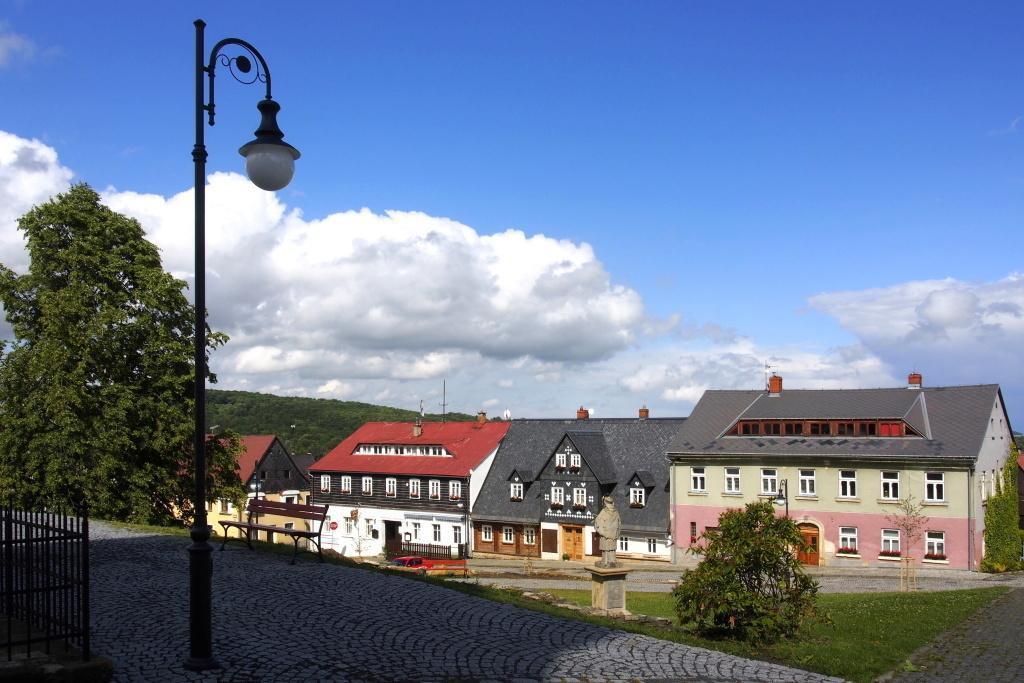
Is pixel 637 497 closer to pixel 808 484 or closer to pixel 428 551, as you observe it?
pixel 808 484

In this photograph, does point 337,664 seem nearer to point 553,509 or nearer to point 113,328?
point 113,328

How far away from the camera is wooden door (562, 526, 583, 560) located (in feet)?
155

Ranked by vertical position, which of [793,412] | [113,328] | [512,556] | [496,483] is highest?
[113,328]

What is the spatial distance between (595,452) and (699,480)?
729 cm

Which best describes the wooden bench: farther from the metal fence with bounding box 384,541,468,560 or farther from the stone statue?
the metal fence with bounding box 384,541,468,560

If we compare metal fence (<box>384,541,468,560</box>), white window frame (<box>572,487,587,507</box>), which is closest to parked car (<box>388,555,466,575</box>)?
metal fence (<box>384,541,468,560</box>)

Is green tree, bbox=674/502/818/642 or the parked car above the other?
green tree, bbox=674/502/818/642

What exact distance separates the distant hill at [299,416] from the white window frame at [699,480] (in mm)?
54558

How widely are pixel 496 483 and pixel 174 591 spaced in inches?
1526

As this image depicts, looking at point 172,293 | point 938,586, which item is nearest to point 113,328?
point 172,293

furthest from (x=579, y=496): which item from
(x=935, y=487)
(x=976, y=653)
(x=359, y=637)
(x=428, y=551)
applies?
(x=359, y=637)

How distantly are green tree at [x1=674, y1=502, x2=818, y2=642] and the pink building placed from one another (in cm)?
2106

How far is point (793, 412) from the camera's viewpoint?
43.0 meters

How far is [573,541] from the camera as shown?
47531 mm
